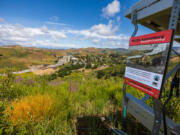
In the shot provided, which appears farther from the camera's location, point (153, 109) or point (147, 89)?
point (153, 109)

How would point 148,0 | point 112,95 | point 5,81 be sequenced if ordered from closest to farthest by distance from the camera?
1. point 148,0
2. point 5,81
3. point 112,95

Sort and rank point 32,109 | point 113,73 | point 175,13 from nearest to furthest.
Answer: point 175,13 → point 32,109 → point 113,73

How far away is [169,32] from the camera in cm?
96

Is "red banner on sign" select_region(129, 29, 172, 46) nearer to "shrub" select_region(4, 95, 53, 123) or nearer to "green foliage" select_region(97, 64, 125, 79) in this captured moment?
"shrub" select_region(4, 95, 53, 123)

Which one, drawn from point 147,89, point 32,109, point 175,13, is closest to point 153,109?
point 147,89

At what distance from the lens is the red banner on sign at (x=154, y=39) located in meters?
0.97

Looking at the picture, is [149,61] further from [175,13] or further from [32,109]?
[32,109]

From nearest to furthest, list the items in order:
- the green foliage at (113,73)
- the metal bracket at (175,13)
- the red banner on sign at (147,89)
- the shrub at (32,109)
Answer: the metal bracket at (175,13) < the red banner on sign at (147,89) < the shrub at (32,109) < the green foliage at (113,73)

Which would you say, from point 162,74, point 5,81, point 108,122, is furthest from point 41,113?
point 162,74

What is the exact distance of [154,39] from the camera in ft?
3.65

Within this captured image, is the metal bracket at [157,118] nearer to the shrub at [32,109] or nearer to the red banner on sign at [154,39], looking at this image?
the red banner on sign at [154,39]

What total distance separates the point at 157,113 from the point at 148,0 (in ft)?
4.27

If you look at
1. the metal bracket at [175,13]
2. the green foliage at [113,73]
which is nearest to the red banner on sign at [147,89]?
the metal bracket at [175,13]

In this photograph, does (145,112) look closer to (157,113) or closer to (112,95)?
(157,113)
